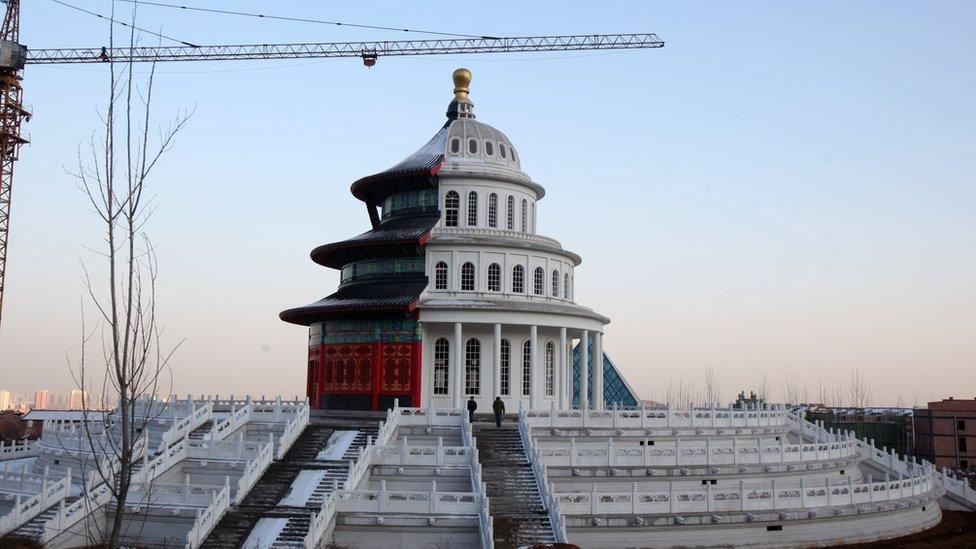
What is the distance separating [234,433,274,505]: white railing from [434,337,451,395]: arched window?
515 inches

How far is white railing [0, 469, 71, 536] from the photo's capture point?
25141 mm

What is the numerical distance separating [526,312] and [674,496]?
1585 centimetres

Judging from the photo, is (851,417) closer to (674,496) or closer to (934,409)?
(934,409)

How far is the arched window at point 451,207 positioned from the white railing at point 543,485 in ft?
51.7

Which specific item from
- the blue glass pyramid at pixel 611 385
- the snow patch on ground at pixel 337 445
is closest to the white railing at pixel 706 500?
the snow patch on ground at pixel 337 445

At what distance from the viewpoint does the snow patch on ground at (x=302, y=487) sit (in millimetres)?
26250

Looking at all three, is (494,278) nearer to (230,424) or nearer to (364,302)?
(364,302)

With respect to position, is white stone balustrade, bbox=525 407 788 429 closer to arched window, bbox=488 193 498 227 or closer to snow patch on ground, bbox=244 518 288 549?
snow patch on ground, bbox=244 518 288 549

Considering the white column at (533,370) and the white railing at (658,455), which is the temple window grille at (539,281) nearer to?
the white column at (533,370)

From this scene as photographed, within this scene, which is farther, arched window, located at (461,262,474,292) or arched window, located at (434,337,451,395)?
arched window, located at (461,262,474,292)

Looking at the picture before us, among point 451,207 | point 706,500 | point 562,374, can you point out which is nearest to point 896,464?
point 562,374

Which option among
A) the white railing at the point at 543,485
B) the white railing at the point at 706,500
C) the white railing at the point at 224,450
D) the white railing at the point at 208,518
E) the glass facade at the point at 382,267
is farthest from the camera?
the glass facade at the point at 382,267

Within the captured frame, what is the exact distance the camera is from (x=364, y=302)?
41.8 meters

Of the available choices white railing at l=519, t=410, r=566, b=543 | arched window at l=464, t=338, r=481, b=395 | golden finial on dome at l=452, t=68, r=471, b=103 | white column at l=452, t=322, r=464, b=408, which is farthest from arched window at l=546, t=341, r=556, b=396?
golden finial on dome at l=452, t=68, r=471, b=103
